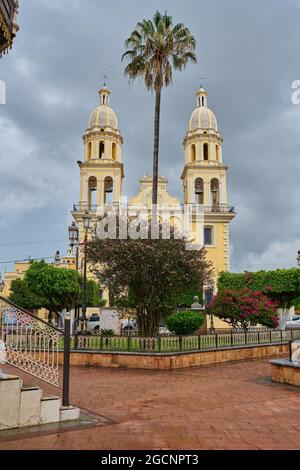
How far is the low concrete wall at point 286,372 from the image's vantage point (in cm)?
923

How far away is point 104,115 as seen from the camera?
4344 cm

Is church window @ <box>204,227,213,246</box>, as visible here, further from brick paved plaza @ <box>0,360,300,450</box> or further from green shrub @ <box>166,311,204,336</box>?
brick paved plaza @ <box>0,360,300,450</box>

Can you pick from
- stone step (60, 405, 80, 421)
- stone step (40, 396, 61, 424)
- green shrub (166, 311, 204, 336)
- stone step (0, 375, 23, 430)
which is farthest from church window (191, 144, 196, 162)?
stone step (0, 375, 23, 430)

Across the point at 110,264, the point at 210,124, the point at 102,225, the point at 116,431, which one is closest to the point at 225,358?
the point at 110,264

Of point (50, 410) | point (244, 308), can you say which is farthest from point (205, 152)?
point (50, 410)

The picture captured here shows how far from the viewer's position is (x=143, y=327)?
53.8 ft

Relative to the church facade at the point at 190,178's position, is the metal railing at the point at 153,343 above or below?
below

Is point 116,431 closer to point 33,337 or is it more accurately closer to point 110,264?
point 33,337

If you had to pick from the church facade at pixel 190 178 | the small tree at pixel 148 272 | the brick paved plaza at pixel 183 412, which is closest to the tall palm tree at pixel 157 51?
the small tree at pixel 148 272

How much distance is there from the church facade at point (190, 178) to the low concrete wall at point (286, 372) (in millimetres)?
29575

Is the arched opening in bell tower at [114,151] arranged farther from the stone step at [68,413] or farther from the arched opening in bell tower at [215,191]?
the stone step at [68,413]

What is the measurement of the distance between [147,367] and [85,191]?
30.6m

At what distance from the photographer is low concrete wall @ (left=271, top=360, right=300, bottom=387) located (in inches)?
364

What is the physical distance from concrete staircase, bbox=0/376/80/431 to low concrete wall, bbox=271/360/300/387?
5.37m
